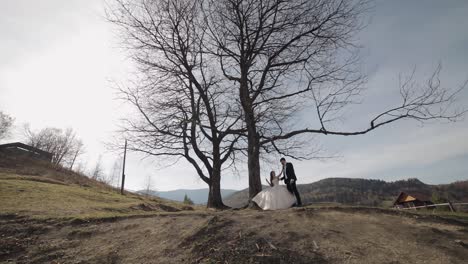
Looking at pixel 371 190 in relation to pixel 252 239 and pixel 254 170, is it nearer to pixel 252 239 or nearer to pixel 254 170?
pixel 254 170

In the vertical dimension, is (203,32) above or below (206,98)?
above

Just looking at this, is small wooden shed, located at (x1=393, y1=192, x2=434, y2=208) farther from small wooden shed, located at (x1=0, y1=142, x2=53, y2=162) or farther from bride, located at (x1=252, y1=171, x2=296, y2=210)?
small wooden shed, located at (x1=0, y1=142, x2=53, y2=162)

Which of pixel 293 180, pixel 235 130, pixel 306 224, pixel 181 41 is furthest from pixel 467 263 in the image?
pixel 181 41

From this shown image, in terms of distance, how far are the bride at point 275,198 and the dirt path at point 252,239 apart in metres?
2.25

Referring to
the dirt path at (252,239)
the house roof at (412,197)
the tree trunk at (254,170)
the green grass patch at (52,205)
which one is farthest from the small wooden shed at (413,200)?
the green grass patch at (52,205)

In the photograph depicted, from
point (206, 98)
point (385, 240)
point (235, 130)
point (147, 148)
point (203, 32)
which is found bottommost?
point (385, 240)

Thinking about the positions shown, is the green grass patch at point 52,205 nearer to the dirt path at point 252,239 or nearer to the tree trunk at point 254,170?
the dirt path at point 252,239

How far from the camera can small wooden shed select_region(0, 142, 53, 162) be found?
3006 centimetres

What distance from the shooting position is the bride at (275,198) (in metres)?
8.48

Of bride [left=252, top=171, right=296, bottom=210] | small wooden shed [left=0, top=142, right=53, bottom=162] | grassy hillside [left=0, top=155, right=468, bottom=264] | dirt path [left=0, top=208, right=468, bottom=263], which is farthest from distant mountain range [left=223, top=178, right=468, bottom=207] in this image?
dirt path [left=0, top=208, right=468, bottom=263]

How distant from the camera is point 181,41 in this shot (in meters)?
12.7

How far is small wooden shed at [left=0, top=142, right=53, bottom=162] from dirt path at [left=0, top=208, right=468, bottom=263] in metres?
32.7

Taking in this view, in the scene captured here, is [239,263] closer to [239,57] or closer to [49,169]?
[239,57]

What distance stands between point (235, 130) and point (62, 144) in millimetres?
62390
